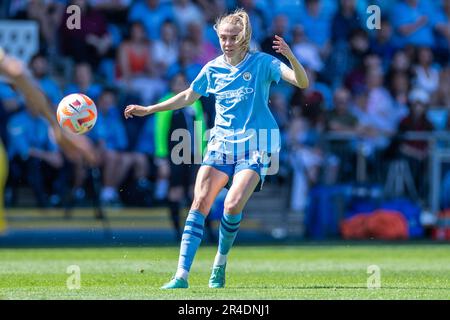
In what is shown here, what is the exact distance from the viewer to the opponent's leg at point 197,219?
10.9m

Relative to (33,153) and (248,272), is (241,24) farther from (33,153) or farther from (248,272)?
(33,153)

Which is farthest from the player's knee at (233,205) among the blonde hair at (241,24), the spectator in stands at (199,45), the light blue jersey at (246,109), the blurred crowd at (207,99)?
the spectator in stands at (199,45)

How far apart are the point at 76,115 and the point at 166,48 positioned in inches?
419

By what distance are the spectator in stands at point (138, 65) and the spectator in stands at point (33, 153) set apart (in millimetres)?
2038

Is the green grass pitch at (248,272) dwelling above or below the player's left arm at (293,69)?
below

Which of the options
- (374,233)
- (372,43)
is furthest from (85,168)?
(372,43)

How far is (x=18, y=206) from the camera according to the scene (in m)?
20.7

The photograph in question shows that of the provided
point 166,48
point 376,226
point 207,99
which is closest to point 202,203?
point 207,99

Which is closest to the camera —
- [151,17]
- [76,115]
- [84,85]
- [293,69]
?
[293,69]

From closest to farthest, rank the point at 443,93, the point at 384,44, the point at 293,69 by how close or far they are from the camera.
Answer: the point at 293,69 → the point at 443,93 → the point at 384,44

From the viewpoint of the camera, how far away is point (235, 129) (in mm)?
11242

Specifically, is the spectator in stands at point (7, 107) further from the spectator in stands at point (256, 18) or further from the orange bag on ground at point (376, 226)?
the orange bag on ground at point (376, 226)
